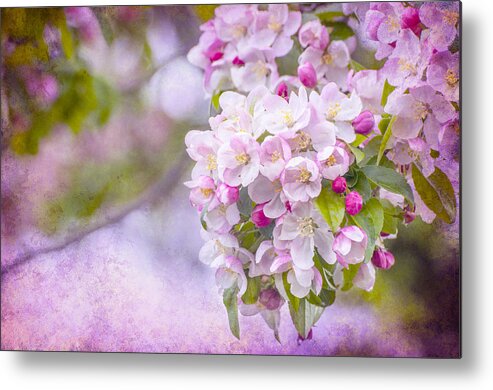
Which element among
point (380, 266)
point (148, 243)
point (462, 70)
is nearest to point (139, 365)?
point (148, 243)

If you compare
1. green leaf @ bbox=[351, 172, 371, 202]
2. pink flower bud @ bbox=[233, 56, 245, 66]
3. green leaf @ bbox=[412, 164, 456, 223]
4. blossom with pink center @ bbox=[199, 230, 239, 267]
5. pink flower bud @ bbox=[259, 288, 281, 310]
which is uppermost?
pink flower bud @ bbox=[233, 56, 245, 66]

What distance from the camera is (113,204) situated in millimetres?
1985

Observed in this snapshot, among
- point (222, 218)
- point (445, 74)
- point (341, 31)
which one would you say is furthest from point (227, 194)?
point (445, 74)

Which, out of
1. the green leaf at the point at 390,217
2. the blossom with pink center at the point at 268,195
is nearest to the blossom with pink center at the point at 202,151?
the blossom with pink center at the point at 268,195

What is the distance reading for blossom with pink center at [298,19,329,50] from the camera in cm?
191

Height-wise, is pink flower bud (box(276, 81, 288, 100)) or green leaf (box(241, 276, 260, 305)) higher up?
pink flower bud (box(276, 81, 288, 100))

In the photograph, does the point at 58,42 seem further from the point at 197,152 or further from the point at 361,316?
the point at 361,316

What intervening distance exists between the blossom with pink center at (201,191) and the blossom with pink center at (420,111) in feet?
1.56

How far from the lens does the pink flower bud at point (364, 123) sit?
1866mm

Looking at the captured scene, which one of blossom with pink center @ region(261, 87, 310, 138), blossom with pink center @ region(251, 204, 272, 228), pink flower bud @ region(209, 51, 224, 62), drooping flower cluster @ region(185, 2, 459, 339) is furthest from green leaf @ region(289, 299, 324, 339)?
pink flower bud @ region(209, 51, 224, 62)

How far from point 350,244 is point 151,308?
0.54 m

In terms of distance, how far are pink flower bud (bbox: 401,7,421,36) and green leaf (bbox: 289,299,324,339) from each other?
0.72 m

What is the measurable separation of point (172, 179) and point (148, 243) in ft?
0.58

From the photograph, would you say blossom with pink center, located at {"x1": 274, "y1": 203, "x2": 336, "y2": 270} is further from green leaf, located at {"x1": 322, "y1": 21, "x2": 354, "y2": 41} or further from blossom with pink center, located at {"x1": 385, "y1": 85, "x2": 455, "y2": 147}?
green leaf, located at {"x1": 322, "y1": 21, "x2": 354, "y2": 41}
